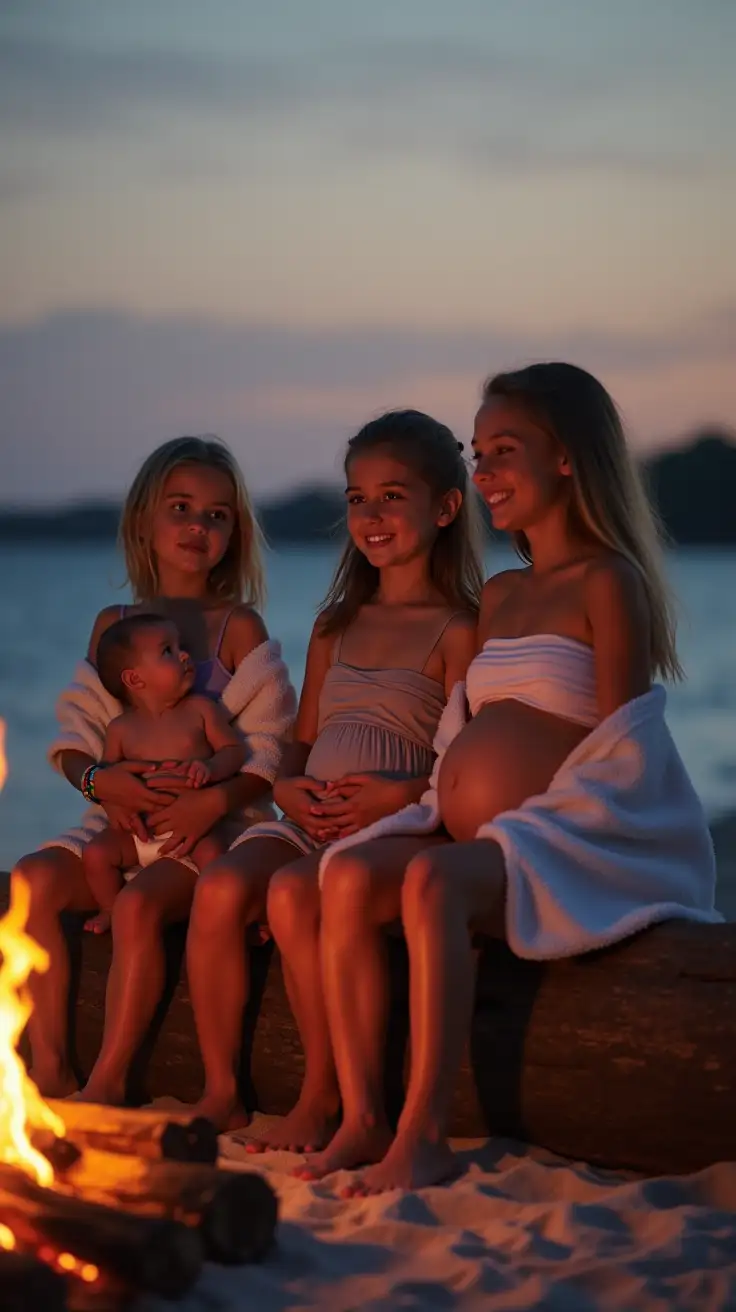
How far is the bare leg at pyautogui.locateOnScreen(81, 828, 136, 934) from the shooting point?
4953 mm

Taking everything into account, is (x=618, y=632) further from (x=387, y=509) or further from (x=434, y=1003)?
(x=434, y=1003)

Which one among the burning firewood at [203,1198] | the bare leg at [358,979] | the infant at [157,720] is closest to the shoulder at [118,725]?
the infant at [157,720]

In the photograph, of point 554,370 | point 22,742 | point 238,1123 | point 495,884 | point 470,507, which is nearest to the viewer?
point 495,884

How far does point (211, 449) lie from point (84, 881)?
138 centimetres

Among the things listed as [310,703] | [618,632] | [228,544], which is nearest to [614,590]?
[618,632]

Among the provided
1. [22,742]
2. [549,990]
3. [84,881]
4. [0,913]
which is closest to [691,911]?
[549,990]

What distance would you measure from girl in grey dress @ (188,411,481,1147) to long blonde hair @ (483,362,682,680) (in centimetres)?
44

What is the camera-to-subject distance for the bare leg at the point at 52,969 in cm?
490

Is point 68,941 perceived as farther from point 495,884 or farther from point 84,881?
point 495,884

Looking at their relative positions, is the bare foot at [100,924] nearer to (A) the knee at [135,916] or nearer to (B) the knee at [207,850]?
(A) the knee at [135,916]

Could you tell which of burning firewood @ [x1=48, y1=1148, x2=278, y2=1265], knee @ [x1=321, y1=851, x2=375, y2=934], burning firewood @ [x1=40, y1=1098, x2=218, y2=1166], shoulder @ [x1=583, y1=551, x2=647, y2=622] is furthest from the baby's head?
burning firewood @ [x1=48, y1=1148, x2=278, y2=1265]

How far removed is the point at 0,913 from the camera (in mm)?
5234

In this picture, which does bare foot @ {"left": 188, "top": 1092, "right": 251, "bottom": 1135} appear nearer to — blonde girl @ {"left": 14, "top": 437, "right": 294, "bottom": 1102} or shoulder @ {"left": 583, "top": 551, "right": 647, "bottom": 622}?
blonde girl @ {"left": 14, "top": 437, "right": 294, "bottom": 1102}

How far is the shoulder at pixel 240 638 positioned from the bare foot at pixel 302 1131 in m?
1.47
